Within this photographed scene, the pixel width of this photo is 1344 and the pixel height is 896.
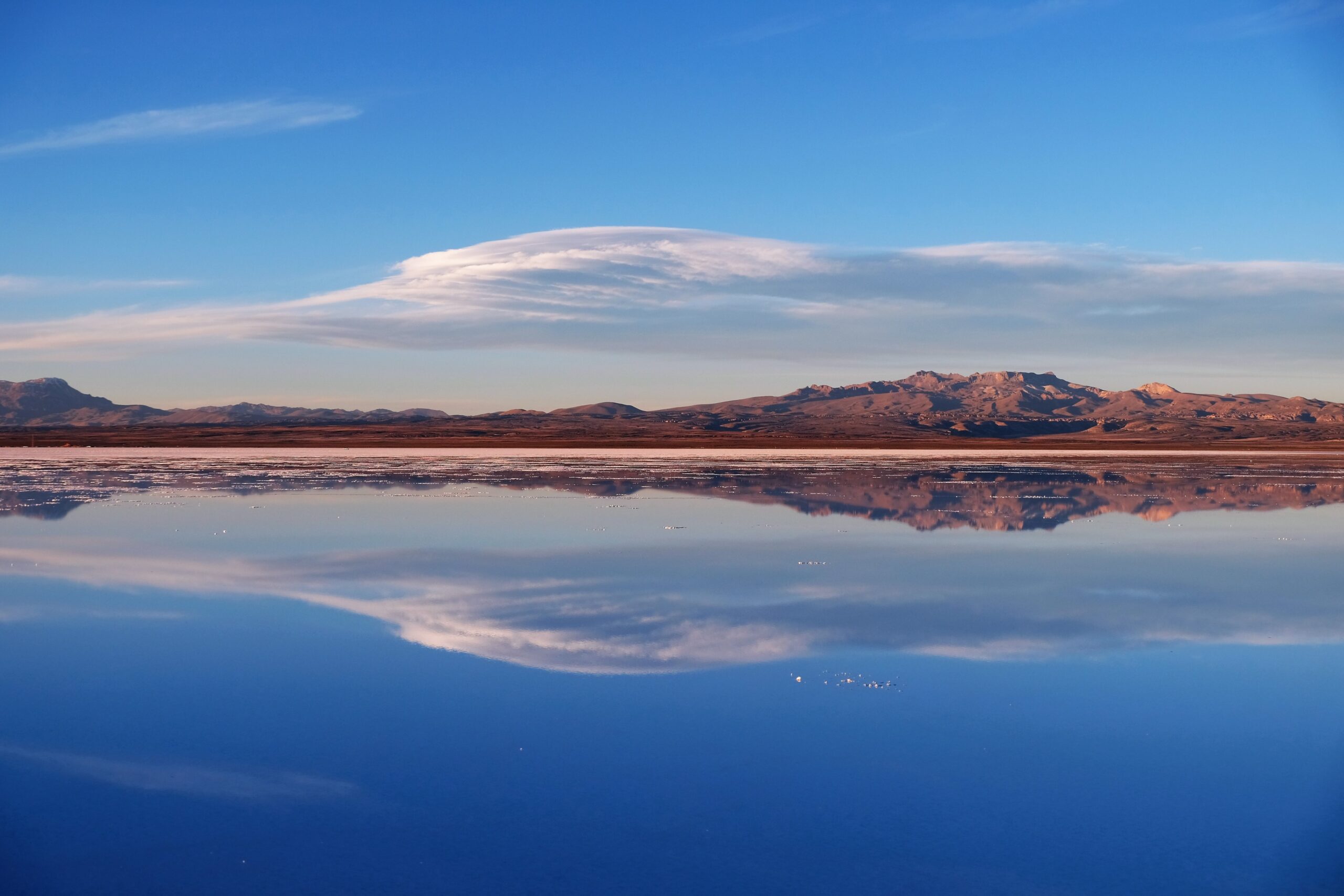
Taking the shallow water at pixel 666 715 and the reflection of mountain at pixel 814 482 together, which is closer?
the shallow water at pixel 666 715

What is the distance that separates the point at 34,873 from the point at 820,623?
23.6ft

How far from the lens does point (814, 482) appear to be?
33.2 metres

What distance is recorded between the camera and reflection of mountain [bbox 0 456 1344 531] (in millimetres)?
23734

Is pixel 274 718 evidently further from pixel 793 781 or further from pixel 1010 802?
pixel 1010 802

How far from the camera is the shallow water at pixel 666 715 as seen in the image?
17.1 feet

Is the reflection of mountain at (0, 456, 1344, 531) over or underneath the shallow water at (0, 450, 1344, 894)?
over

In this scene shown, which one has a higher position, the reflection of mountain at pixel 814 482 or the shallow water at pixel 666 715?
the reflection of mountain at pixel 814 482

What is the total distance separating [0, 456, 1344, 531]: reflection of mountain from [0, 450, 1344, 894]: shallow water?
6.71 metres

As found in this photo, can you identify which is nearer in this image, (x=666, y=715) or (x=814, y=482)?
(x=666, y=715)

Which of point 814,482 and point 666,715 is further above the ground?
point 814,482

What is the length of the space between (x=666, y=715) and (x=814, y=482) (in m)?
26.3

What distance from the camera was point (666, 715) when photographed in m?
7.36

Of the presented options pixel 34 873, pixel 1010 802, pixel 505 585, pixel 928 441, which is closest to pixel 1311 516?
pixel 505 585

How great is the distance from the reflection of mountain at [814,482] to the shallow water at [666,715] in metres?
6.71
